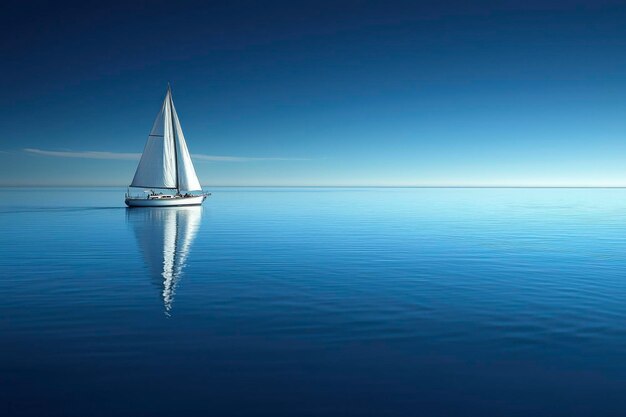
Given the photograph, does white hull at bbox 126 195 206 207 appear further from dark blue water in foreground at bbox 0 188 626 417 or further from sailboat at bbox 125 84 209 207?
dark blue water in foreground at bbox 0 188 626 417

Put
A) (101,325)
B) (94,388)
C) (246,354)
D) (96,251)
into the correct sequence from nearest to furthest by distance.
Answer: (94,388)
(246,354)
(101,325)
(96,251)

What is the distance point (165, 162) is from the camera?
89625mm

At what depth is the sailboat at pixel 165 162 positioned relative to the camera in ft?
291

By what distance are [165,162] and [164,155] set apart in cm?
132

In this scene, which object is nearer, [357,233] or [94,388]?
[94,388]

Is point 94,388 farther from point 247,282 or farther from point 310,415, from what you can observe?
point 247,282

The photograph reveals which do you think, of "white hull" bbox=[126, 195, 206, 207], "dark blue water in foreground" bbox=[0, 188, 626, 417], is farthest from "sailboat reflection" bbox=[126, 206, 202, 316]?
"white hull" bbox=[126, 195, 206, 207]

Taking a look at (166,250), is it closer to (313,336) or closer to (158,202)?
(313,336)

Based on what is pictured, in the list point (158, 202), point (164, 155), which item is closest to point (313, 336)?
point (164, 155)

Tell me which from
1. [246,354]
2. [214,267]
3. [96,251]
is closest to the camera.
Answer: [246,354]

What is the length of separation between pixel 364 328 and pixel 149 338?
6757mm

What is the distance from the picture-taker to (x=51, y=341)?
14.2 m

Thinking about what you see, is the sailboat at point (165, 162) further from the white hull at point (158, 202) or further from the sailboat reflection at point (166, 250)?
the sailboat reflection at point (166, 250)

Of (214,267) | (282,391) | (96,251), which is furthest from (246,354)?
(96,251)
